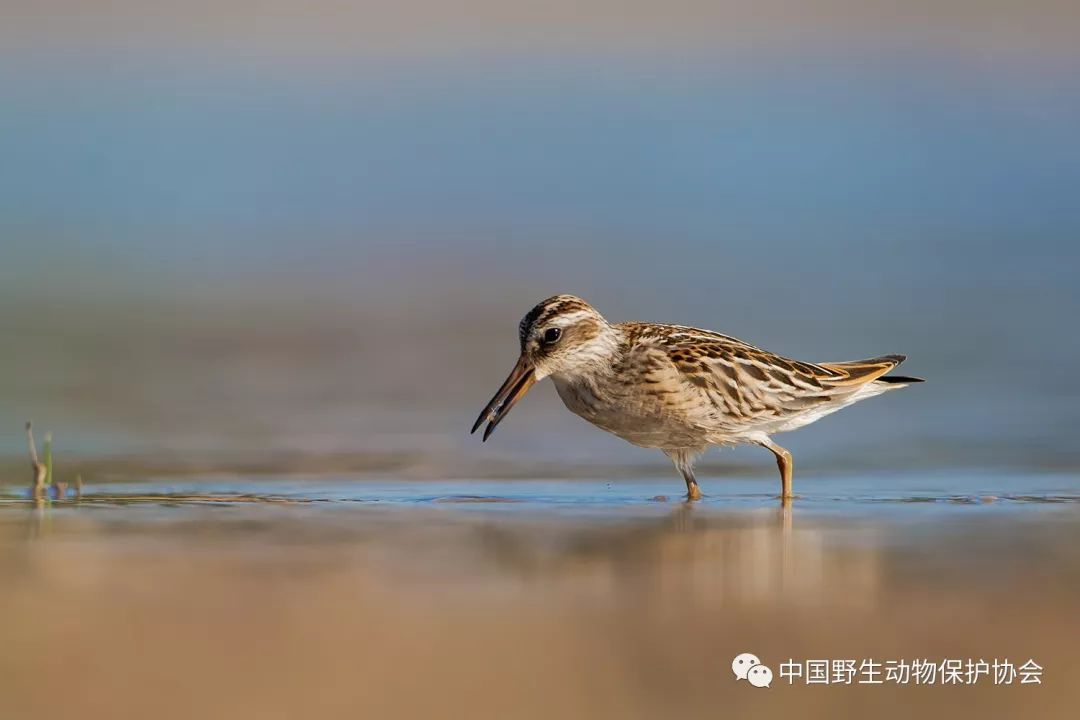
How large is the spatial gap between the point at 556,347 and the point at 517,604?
134 inches

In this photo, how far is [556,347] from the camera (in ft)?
34.2

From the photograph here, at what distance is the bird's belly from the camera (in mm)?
10359

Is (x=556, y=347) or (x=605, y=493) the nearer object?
(x=556, y=347)

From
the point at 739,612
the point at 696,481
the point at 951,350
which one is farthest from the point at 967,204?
the point at 739,612

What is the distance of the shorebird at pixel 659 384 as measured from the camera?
10359mm

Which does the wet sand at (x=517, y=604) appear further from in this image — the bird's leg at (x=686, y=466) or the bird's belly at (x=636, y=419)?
the bird's belly at (x=636, y=419)

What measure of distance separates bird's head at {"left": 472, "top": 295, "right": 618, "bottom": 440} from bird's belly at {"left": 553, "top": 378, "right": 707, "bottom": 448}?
0.18 meters

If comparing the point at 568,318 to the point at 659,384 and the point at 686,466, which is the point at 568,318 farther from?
the point at 686,466

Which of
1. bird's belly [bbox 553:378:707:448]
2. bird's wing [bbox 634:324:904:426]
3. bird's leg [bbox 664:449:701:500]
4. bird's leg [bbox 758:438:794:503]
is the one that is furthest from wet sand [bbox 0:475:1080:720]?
bird's wing [bbox 634:324:904:426]

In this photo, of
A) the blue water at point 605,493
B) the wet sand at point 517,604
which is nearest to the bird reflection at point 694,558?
the wet sand at point 517,604

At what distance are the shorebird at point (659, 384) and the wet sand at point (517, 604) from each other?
0.64m

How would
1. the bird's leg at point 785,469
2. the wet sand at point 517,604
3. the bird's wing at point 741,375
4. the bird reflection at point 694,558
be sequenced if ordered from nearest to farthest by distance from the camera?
the wet sand at point 517,604 < the bird reflection at point 694,558 < the bird's leg at point 785,469 < the bird's wing at point 741,375

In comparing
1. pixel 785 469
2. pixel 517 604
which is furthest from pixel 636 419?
pixel 517 604

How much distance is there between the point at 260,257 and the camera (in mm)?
21281
